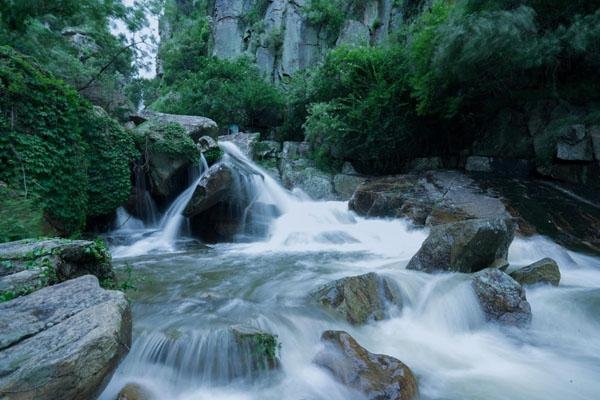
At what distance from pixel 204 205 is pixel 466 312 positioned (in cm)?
723

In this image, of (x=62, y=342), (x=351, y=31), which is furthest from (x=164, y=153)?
(x=351, y=31)

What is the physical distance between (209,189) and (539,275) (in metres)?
7.64

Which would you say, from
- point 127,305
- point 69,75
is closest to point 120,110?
point 69,75

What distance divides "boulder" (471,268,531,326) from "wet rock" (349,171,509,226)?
3.94 metres

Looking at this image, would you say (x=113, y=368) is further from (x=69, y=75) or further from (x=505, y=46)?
(x=69, y=75)

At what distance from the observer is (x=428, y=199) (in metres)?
10.0

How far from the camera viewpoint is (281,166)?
15.7m

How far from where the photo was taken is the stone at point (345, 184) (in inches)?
513

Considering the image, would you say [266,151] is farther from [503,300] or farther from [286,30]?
[286,30]

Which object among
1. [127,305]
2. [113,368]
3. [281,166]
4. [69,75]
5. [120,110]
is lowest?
[113,368]

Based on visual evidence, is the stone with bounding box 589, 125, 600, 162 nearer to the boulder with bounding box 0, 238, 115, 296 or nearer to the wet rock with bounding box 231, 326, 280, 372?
the wet rock with bounding box 231, 326, 280, 372

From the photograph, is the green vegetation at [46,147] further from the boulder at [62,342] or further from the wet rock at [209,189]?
the boulder at [62,342]

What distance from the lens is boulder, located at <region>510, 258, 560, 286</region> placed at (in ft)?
17.4

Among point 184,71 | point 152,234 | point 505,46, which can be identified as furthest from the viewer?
point 184,71
